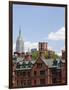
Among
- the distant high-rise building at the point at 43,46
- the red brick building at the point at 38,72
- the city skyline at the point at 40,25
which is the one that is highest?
the city skyline at the point at 40,25

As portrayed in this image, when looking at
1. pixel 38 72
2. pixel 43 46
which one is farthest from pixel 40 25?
pixel 38 72

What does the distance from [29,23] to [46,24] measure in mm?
191

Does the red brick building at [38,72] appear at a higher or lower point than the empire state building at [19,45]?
lower

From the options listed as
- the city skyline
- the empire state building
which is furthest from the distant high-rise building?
the empire state building

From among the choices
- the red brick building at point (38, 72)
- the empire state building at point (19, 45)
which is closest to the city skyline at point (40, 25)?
the empire state building at point (19, 45)

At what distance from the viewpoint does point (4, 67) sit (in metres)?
2.43

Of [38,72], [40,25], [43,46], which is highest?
[40,25]

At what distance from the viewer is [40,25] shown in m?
2.52

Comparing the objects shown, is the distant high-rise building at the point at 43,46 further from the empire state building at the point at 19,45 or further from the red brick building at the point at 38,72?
the empire state building at the point at 19,45

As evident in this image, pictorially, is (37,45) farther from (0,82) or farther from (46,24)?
(0,82)

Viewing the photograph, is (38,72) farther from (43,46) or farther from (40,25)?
(40,25)

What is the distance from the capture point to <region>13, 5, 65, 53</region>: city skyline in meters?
2.47

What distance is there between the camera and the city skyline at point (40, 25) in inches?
97.3

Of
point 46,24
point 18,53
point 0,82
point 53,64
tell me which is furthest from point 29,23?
point 0,82
